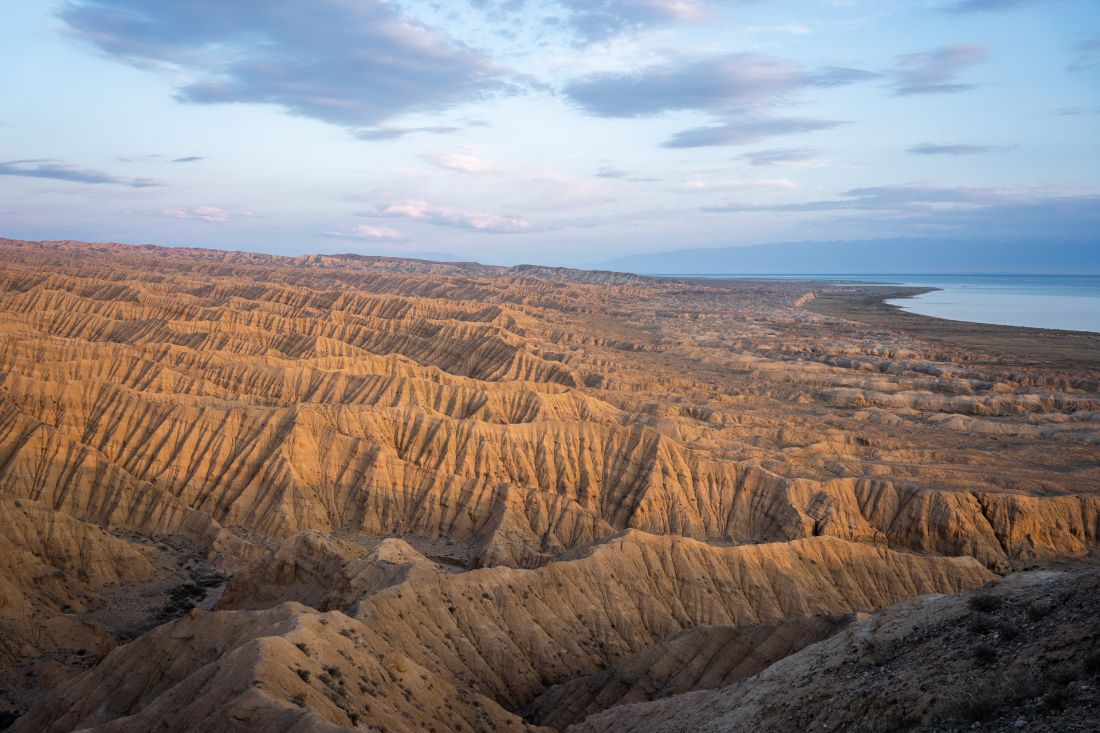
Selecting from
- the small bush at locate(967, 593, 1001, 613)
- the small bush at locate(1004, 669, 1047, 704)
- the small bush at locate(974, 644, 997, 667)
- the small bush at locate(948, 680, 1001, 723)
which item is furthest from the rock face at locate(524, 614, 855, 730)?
the small bush at locate(1004, 669, 1047, 704)

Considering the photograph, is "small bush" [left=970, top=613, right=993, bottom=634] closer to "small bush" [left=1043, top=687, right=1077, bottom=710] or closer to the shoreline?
"small bush" [left=1043, top=687, right=1077, bottom=710]

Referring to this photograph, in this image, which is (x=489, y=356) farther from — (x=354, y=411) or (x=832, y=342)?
Result: (x=832, y=342)

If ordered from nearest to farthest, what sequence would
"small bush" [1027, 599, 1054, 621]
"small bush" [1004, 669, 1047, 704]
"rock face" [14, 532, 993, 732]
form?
1. "small bush" [1004, 669, 1047, 704]
2. "small bush" [1027, 599, 1054, 621]
3. "rock face" [14, 532, 993, 732]

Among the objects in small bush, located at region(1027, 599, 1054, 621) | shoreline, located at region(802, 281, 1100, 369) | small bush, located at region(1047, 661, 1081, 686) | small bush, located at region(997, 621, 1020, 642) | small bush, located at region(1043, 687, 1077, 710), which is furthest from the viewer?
shoreline, located at region(802, 281, 1100, 369)

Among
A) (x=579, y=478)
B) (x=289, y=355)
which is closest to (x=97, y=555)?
(x=579, y=478)

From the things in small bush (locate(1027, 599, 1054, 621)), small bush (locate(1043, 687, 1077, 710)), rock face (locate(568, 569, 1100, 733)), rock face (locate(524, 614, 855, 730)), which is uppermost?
small bush (locate(1043, 687, 1077, 710))

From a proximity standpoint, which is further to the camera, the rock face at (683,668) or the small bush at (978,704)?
the rock face at (683,668)

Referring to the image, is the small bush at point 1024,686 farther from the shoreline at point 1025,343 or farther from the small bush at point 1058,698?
the shoreline at point 1025,343

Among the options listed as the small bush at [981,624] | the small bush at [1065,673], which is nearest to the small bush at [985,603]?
the small bush at [981,624]
